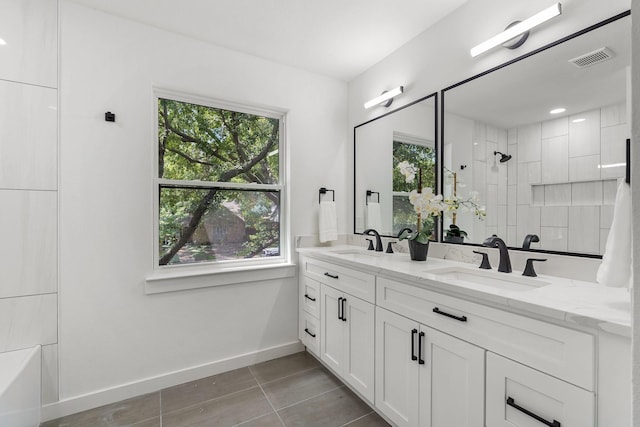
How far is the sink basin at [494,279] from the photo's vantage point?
1379mm

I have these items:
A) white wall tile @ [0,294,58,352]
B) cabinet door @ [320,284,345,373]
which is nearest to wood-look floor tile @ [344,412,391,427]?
cabinet door @ [320,284,345,373]

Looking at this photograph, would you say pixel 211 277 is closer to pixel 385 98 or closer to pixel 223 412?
pixel 223 412

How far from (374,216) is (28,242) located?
2338 mm

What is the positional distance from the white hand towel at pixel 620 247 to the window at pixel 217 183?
210 centimetres

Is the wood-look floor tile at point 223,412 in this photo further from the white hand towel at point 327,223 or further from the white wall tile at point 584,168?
the white wall tile at point 584,168

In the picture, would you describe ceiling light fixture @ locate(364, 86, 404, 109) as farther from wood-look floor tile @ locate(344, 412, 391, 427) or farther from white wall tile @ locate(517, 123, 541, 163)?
wood-look floor tile @ locate(344, 412, 391, 427)

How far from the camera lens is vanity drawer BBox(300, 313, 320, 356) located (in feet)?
7.38

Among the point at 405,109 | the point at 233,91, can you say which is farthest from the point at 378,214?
the point at 233,91

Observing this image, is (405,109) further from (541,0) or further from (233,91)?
(233,91)

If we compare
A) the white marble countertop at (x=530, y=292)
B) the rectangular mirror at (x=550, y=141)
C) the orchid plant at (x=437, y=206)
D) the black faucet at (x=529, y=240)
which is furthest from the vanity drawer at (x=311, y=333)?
the black faucet at (x=529, y=240)

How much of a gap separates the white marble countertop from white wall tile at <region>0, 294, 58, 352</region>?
5.98 ft

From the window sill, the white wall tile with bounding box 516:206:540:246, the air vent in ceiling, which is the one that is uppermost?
the air vent in ceiling

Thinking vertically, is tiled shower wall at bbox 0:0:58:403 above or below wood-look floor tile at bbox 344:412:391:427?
above

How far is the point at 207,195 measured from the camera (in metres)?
2.29
